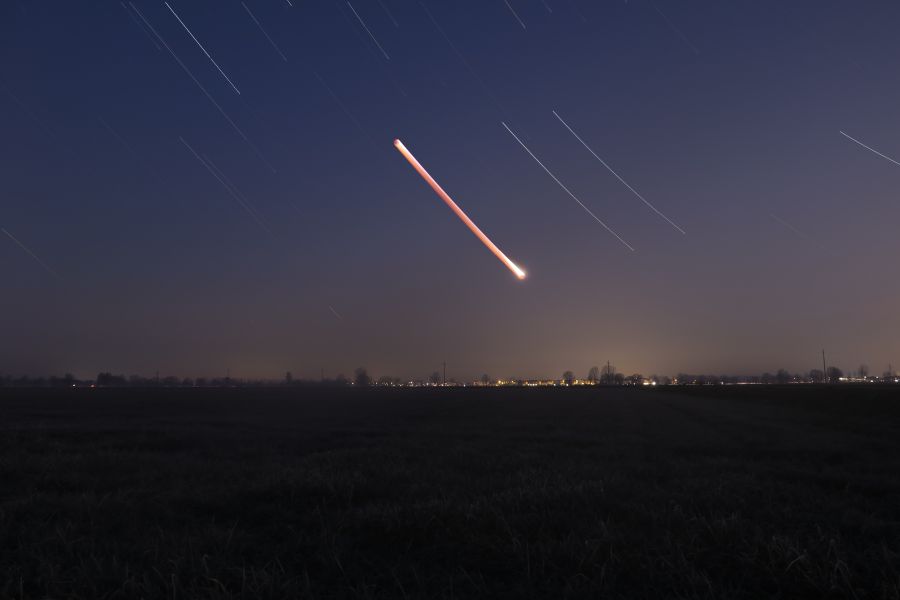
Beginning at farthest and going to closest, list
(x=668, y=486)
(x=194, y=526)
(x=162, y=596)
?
(x=668, y=486) < (x=194, y=526) < (x=162, y=596)

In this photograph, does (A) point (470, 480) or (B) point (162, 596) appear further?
(A) point (470, 480)

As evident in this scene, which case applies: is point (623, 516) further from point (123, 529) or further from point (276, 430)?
point (276, 430)

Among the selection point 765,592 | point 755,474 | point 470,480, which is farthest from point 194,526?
point 755,474

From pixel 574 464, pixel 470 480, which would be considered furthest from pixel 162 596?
pixel 574 464

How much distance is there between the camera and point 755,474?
12422 mm

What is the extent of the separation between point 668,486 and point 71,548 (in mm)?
9703

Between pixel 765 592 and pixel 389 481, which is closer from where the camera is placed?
pixel 765 592

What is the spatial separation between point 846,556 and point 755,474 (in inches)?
276

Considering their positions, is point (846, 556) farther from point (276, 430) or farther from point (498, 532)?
point (276, 430)

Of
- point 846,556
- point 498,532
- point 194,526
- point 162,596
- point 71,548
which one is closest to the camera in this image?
point 162,596

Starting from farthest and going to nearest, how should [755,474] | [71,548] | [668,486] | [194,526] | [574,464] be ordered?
[574,464] → [755,474] → [668,486] → [194,526] → [71,548]

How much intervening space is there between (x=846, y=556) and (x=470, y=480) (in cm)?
636

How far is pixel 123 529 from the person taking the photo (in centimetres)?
744

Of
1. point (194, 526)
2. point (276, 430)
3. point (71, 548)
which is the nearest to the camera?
point (71, 548)
